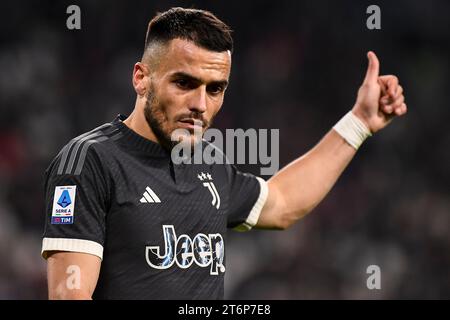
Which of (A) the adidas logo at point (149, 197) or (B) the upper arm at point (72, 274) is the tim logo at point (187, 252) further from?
(B) the upper arm at point (72, 274)

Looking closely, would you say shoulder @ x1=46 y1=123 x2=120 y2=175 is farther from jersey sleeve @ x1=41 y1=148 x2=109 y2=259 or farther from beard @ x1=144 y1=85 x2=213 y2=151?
beard @ x1=144 y1=85 x2=213 y2=151

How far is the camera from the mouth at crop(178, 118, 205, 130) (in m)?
2.85

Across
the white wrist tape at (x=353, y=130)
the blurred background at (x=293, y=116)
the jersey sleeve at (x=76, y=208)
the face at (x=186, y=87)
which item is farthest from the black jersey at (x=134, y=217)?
the blurred background at (x=293, y=116)

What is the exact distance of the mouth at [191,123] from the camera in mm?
2852

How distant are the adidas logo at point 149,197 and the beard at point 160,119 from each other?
21 centimetres

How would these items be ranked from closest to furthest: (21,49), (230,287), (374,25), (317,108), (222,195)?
(222,195)
(230,287)
(21,49)
(317,108)
(374,25)

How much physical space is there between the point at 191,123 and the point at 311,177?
30.5 inches

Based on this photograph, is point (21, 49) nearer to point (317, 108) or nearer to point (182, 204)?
point (317, 108)

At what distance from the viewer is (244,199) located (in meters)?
3.26

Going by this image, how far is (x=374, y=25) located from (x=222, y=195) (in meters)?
6.05

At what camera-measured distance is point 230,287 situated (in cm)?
673

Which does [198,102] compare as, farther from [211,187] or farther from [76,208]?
[76,208]
